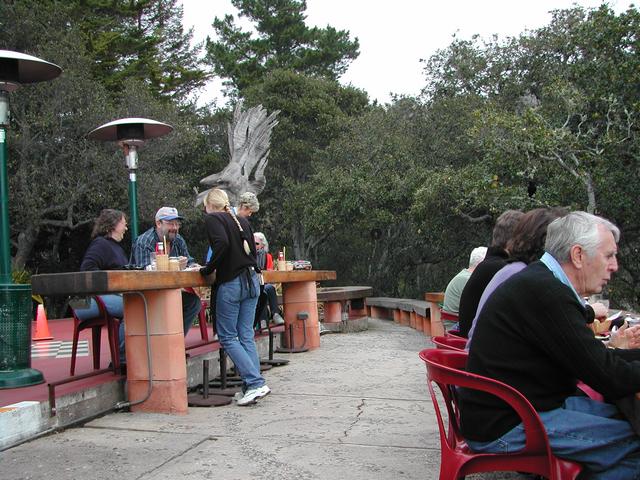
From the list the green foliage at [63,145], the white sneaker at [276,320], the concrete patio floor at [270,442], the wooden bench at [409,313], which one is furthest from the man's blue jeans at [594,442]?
the green foliage at [63,145]

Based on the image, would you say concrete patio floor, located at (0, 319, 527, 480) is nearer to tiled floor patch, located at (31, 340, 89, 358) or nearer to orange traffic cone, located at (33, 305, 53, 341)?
tiled floor patch, located at (31, 340, 89, 358)

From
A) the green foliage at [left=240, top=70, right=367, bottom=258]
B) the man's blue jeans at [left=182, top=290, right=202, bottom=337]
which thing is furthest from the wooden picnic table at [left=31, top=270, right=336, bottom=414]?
the green foliage at [left=240, top=70, right=367, bottom=258]

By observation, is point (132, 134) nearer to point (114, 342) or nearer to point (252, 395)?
point (114, 342)

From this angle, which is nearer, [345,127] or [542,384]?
[542,384]

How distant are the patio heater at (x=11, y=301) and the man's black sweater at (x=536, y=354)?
3.60 metres

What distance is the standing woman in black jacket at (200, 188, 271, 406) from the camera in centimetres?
536

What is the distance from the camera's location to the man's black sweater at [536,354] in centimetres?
232

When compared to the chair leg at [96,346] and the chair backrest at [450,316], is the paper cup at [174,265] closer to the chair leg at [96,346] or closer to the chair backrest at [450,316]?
the chair leg at [96,346]

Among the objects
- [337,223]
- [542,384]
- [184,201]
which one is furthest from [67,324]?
[542,384]

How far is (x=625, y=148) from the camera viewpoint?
39.1ft

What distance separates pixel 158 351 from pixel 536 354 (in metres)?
3.32

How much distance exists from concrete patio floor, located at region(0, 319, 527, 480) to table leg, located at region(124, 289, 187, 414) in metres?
0.14

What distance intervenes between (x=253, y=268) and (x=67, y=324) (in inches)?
287

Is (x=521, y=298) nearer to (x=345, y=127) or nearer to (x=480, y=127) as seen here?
(x=480, y=127)
